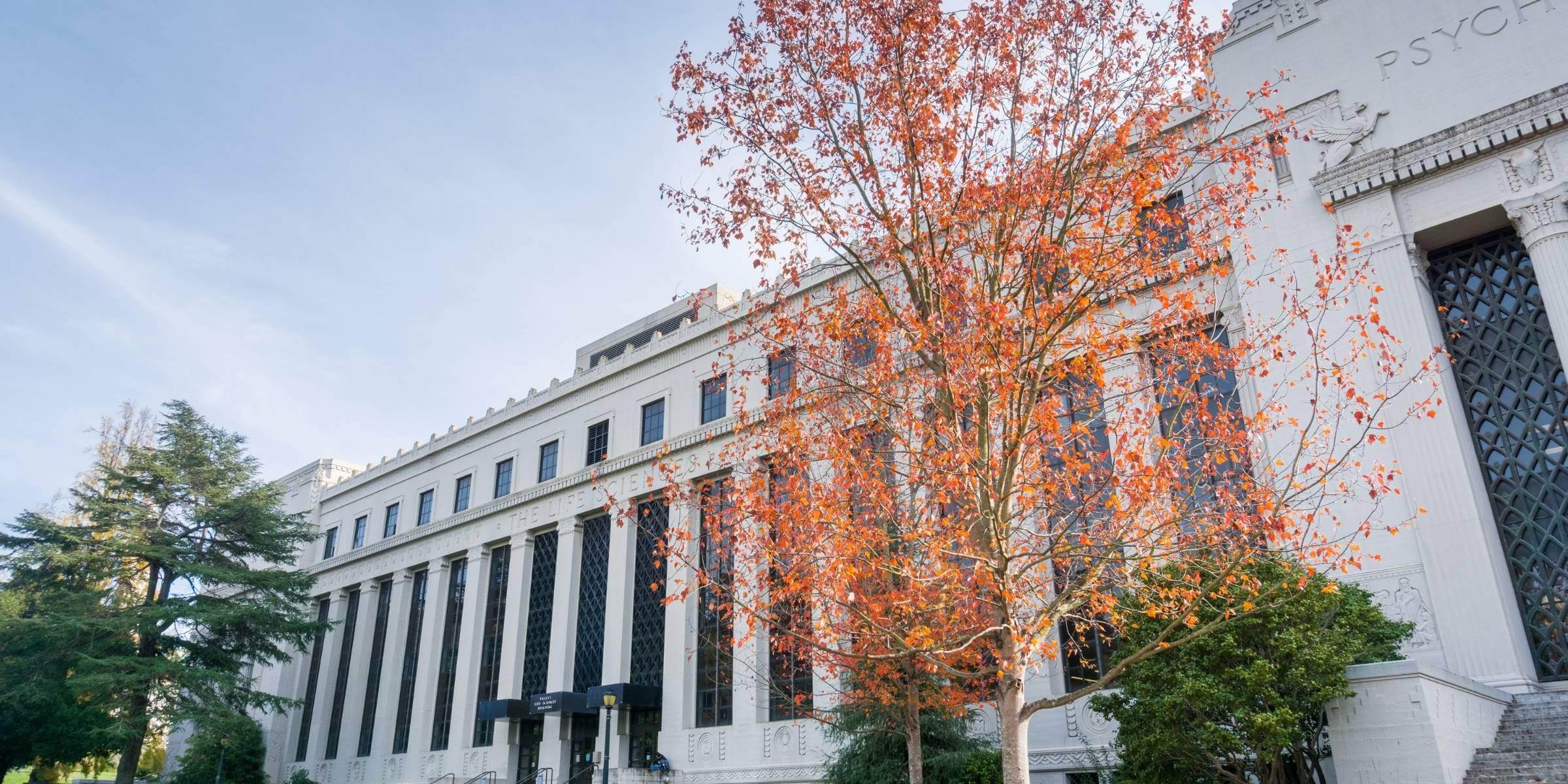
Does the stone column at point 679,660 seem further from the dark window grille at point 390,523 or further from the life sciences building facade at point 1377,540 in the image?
the dark window grille at point 390,523

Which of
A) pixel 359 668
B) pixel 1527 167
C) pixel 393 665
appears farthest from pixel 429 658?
pixel 1527 167

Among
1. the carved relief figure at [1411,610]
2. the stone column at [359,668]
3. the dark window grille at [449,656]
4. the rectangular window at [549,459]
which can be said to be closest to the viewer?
the carved relief figure at [1411,610]

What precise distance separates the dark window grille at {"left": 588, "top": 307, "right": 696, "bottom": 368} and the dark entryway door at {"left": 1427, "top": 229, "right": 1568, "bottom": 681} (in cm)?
2327

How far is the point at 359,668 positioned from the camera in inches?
1731

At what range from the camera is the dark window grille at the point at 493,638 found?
119ft

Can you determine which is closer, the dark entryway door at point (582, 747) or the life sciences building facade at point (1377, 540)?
the life sciences building facade at point (1377, 540)

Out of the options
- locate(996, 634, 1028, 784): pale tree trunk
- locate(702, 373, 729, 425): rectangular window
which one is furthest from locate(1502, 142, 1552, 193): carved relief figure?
locate(702, 373, 729, 425): rectangular window

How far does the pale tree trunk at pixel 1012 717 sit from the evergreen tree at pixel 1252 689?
3012mm

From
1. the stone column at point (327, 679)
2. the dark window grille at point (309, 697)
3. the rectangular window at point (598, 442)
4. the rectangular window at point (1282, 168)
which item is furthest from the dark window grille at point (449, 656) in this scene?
the rectangular window at point (1282, 168)

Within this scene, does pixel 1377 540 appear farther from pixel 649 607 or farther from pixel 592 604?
pixel 592 604

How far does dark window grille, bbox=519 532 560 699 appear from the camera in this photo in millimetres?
35188

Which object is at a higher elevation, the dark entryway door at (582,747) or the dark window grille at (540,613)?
the dark window grille at (540,613)

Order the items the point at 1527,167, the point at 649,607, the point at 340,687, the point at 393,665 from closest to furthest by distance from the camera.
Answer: the point at 1527,167
the point at 649,607
the point at 393,665
the point at 340,687

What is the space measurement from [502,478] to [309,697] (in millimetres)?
16568
